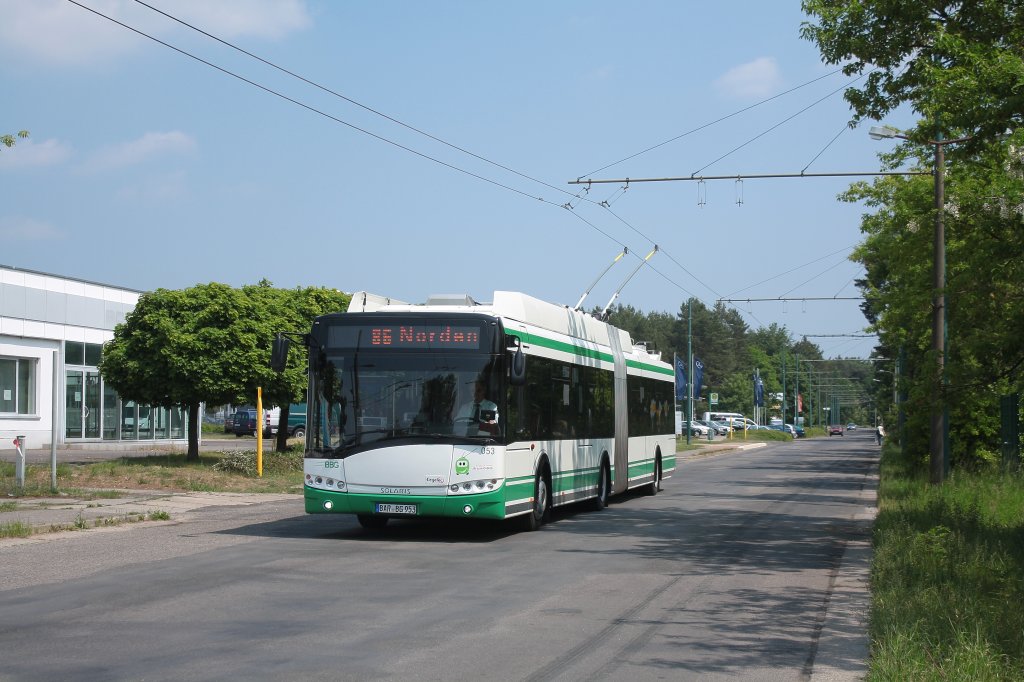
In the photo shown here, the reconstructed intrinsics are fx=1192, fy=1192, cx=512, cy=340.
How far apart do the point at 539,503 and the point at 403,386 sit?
307 centimetres

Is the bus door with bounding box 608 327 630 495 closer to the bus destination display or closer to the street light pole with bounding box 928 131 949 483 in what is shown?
the street light pole with bounding box 928 131 949 483

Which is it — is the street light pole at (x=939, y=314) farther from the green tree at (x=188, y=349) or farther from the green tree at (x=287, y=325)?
the green tree at (x=188, y=349)

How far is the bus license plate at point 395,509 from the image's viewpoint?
15102 millimetres

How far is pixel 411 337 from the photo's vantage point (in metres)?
15.6

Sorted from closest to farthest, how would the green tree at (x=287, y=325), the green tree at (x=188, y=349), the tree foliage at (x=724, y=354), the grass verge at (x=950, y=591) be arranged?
the grass verge at (x=950, y=591) → the green tree at (x=188, y=349) → the green tree at (x=287, y=325) → the tree foliage at (x=724, y=354)

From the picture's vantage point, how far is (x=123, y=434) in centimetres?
4575

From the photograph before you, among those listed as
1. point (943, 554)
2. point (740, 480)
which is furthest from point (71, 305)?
point (943, 554)

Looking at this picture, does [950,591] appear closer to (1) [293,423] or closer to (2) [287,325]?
(2) [287,325]

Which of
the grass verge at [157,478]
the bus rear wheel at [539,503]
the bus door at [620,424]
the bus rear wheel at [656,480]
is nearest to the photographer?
the bus rear wheel at [539,503]

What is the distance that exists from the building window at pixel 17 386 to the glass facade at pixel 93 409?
0.34 feet

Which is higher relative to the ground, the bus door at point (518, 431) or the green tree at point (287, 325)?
the green tree at point (287, 325)

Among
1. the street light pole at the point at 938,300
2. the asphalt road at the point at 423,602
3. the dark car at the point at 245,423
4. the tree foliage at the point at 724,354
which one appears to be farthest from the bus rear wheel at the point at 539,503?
the tree foliage at the point at 724,354

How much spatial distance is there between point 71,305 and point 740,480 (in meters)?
25.5

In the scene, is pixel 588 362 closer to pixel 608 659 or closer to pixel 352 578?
pixel 352 578
